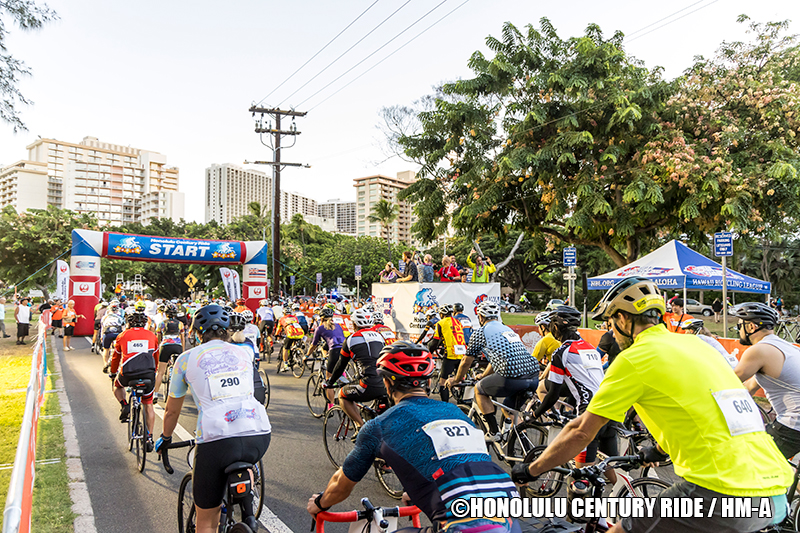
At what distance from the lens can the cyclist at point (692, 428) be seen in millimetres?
2127

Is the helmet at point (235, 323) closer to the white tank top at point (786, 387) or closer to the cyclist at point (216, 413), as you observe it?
the cyclist at point (216, 413)

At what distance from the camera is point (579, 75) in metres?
16.1

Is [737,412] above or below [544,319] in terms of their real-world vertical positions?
below

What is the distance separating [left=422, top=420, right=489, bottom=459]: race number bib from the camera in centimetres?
228

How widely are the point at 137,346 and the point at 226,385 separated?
12.4 ft

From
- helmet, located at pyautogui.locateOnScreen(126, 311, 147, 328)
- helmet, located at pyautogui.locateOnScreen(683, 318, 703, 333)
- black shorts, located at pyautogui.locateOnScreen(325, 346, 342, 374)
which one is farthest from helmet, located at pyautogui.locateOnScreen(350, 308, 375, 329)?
helmet, located at pyautogui.locateOnScreen(683, 318, 703, 333)

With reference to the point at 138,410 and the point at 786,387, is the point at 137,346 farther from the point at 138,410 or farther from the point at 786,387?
the point at 786,387

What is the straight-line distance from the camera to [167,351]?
7719mm

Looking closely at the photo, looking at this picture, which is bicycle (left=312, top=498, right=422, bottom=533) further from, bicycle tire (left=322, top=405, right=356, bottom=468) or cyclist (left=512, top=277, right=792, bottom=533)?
bicycle tire (left=322, top=405, right=356, bottom=468)

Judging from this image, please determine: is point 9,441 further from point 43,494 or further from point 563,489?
point 563,489

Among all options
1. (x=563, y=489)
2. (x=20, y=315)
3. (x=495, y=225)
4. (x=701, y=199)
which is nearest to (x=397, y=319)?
(x=495, y=225)

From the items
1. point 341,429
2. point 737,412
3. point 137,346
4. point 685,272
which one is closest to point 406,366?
point 737,412

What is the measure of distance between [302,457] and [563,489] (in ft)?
10.6

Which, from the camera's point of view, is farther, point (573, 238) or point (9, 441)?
point (573, 238)
